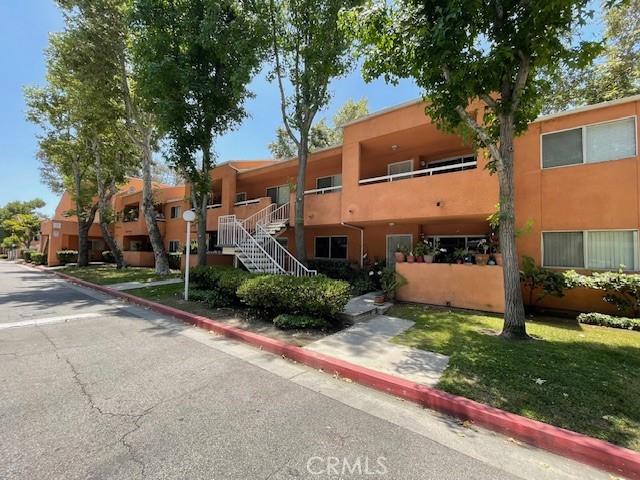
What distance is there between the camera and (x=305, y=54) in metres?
11.5

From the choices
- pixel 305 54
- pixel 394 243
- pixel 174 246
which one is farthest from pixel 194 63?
pixel 174 246

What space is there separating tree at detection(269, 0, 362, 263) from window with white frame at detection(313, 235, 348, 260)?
341 centimetres

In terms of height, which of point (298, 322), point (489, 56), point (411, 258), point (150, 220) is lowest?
point (298, 322)

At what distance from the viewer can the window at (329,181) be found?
49.9ft

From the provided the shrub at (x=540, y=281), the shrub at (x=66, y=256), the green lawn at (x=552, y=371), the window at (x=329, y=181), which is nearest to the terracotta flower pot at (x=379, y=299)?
the green lawn at (x=552, y=371)

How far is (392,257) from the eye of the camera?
1329 centimetres

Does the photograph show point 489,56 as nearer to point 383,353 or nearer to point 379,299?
point 383,353

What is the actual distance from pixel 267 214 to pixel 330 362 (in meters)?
10.5

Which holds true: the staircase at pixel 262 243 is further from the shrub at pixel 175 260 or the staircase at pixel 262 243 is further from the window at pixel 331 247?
the shrub at pixel 175 260

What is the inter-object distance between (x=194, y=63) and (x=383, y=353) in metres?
12.9

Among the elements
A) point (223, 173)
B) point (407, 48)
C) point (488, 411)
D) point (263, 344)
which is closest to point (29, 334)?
point (263, 344)

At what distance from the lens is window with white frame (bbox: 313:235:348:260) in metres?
15.2

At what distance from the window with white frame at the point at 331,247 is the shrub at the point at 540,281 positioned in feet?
25.0

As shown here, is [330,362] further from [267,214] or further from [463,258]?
[267,214]
